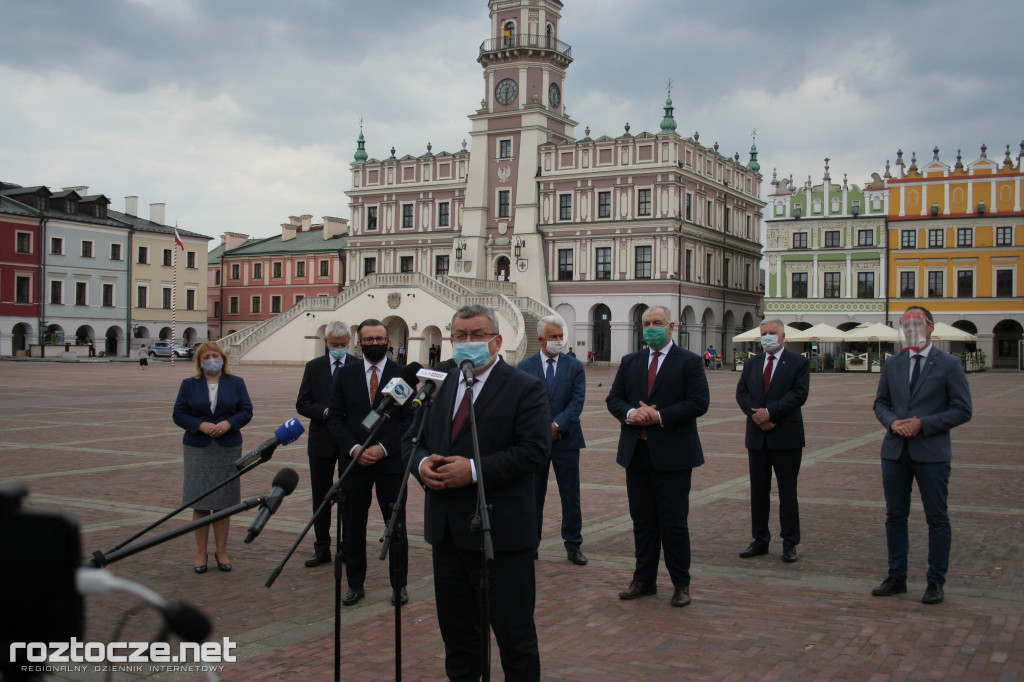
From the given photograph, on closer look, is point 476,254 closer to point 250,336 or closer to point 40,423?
point 250,336

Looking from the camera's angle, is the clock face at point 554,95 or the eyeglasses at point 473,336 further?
the clock face at point 554,95

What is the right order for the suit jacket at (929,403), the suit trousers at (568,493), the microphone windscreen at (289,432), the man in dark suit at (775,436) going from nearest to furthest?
1. the microphone windscreen at (289,432)
2. the suit jacket at (929,403)
3. the suit trousers at (568,493)
4. the man in dark suit at (775,436)

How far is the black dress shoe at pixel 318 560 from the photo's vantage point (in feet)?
27.3

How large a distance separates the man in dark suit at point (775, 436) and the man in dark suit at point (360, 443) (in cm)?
334

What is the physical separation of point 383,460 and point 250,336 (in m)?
59.5

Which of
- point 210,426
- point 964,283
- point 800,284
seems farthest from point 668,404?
point 964,283

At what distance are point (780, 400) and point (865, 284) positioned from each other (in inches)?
2435

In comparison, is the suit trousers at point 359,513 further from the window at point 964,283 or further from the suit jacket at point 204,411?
the window at point 964,283

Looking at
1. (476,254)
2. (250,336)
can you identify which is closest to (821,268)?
(476,254)

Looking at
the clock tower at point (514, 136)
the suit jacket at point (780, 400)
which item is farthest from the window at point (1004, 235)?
the suit jacket at point (780, 400)

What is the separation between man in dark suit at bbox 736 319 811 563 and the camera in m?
8.66

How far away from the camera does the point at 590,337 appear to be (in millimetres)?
65938

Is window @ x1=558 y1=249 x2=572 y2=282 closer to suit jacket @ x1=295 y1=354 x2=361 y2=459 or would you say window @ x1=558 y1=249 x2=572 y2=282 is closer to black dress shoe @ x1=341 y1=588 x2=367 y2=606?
suit jacket @ x1=295 y1=354 x2=361 y2=459

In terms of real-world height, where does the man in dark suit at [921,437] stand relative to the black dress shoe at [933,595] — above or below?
above
